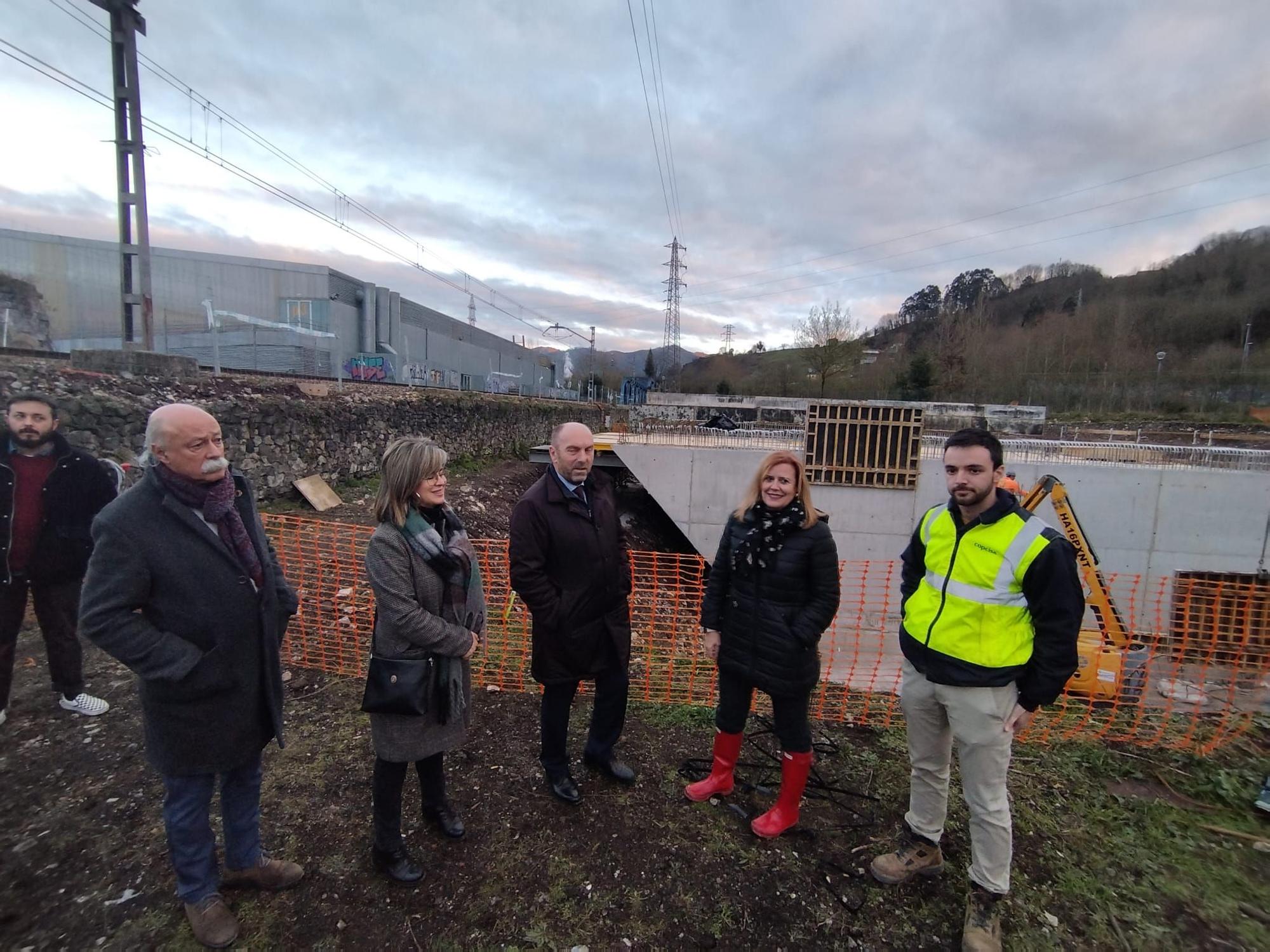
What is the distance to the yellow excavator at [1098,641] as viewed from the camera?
617cm

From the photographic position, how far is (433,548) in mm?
1998

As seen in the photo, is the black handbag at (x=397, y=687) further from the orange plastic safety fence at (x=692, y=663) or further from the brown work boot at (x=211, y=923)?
the orange plastic safety fence at (x=692, y=663)

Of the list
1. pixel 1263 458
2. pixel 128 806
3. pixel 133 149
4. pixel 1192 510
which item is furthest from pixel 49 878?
pixel 1263 458

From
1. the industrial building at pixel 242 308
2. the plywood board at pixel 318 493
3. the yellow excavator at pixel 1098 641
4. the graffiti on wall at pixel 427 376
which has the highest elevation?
the industrial building at pixel 242 308

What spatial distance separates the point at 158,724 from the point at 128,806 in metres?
1.28

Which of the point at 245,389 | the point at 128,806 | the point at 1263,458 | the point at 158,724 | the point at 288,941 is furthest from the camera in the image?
the point at 1263,458

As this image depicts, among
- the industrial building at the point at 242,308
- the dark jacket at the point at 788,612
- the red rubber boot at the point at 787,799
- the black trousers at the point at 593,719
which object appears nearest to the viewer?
the dark jacket at the point at 788,612

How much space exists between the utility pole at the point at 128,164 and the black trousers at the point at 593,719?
9.82 meters

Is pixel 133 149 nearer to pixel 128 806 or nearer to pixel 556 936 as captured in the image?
pixel 128 806

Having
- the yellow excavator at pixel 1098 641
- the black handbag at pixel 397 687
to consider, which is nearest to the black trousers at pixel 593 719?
the black handbag at pixel 397 687

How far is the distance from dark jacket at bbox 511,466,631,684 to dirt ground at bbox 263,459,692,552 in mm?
6809

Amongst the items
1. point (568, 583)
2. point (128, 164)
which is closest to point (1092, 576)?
point (568, 583)

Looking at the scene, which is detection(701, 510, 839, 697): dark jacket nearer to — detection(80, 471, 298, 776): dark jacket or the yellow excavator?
detection(80, 471, 298, 776): dark jacket

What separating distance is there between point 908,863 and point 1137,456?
16496 millimetres
